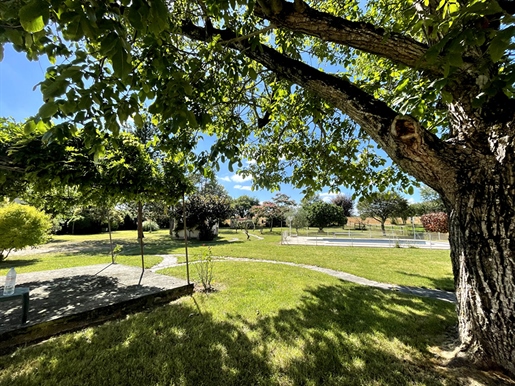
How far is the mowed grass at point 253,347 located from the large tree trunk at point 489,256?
596 mm

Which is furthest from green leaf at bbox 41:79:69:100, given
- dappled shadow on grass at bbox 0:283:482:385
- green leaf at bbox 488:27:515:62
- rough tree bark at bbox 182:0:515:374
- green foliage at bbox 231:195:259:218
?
green foliage at bbox 231:195:259:218

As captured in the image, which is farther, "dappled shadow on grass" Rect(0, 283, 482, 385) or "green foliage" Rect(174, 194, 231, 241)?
"green foliage" Rect(174, 194, 231, 241)

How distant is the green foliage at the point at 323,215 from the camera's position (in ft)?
113

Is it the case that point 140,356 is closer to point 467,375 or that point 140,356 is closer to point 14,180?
point 467,375

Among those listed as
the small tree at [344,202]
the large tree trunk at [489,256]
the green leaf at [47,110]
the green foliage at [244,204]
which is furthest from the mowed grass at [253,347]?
the small tree at [344,202]

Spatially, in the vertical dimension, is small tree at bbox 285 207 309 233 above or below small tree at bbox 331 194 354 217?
below

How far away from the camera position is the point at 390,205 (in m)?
32.7

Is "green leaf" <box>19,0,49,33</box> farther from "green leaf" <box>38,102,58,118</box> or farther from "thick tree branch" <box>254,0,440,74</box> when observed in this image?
"thick tree branch" <box>254,0,440,74</box>

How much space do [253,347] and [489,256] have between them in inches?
117

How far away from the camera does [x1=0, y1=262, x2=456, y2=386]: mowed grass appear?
2.60m

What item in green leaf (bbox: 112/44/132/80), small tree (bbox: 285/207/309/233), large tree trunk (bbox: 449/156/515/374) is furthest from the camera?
small tree (bbox: 285/207/309/233)

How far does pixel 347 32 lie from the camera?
2.37 m

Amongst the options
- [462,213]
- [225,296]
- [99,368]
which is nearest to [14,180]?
[99,368]

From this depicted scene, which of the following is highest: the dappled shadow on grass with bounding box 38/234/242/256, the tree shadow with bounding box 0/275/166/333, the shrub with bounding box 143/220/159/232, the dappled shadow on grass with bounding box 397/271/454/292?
the shrub with bounding box 143/220/159/232
